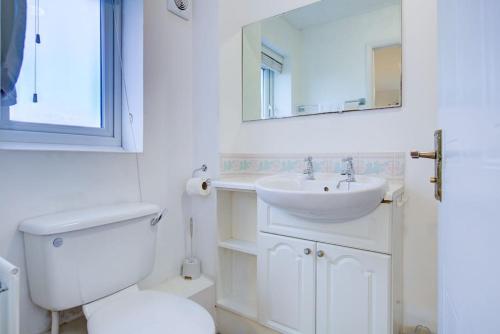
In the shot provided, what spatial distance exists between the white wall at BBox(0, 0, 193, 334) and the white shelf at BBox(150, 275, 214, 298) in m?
0.05

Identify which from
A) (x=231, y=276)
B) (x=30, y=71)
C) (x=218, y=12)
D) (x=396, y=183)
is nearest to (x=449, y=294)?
(x=396, y=183)

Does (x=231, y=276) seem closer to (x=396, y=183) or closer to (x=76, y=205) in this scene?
(x=76, y=205)

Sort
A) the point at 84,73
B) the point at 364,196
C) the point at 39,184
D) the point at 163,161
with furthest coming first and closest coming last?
the point at 163,161 → the point at 84,73 → the point at 39,184 → the point at 364,196

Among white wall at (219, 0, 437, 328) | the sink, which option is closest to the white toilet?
the sink

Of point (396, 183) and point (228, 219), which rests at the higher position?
point (396, 183)

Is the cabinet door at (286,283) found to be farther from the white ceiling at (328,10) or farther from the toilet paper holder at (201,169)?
the white ceiling at (328,10)

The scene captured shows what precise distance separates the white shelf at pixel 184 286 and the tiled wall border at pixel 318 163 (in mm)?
629

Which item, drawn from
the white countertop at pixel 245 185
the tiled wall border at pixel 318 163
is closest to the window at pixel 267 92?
the tiled wall border at pixel 318 163

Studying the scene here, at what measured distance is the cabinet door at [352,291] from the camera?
3.28ft

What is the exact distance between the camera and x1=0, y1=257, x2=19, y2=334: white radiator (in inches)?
24.0

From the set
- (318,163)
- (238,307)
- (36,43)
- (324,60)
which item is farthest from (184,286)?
(324,60)

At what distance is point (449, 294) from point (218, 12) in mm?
1675

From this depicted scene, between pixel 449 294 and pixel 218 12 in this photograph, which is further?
pixel 218 12

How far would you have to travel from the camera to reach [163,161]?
60.0 inches
